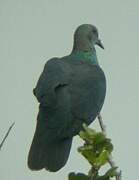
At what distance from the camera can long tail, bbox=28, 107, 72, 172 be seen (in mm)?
756

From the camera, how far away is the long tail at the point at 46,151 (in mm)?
756

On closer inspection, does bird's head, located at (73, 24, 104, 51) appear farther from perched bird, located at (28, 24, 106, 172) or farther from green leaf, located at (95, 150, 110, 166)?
green leaf, located at (95, 150, 110, 166)

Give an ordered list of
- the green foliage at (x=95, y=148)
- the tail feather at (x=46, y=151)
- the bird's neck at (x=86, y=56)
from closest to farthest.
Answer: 1. the green foliage at (x=95, y=148)
2. the tail feather at (x=46, y=151)
3. the bird's neck at (x=86, y=56)

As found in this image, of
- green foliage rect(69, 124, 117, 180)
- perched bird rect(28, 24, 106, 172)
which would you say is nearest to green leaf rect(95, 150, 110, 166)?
green foliage rect(69, 124, 117, 180)

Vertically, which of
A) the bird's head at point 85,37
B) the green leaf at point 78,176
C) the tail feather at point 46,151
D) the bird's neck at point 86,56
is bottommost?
the tail feather at point 46,151

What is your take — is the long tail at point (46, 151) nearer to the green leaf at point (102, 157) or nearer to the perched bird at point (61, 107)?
the perched bird at point (61, 107)

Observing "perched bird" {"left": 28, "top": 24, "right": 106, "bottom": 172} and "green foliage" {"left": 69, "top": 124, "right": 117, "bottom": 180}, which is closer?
"green foliage" {"left": 69, "top": 124, "right": 117, "bottom": 180}

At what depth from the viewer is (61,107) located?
2.55ft

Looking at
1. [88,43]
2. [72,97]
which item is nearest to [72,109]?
[72,97]

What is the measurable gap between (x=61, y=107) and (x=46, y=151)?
2.8 inches

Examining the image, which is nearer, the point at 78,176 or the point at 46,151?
the point at 78,176

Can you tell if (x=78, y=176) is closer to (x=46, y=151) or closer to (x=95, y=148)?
(x=95, y=148)

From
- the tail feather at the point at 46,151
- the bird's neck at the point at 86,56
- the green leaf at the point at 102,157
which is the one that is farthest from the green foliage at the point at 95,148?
the bird's neck at the point at 86,56

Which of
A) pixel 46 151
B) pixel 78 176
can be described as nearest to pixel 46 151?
pixel 46 151
